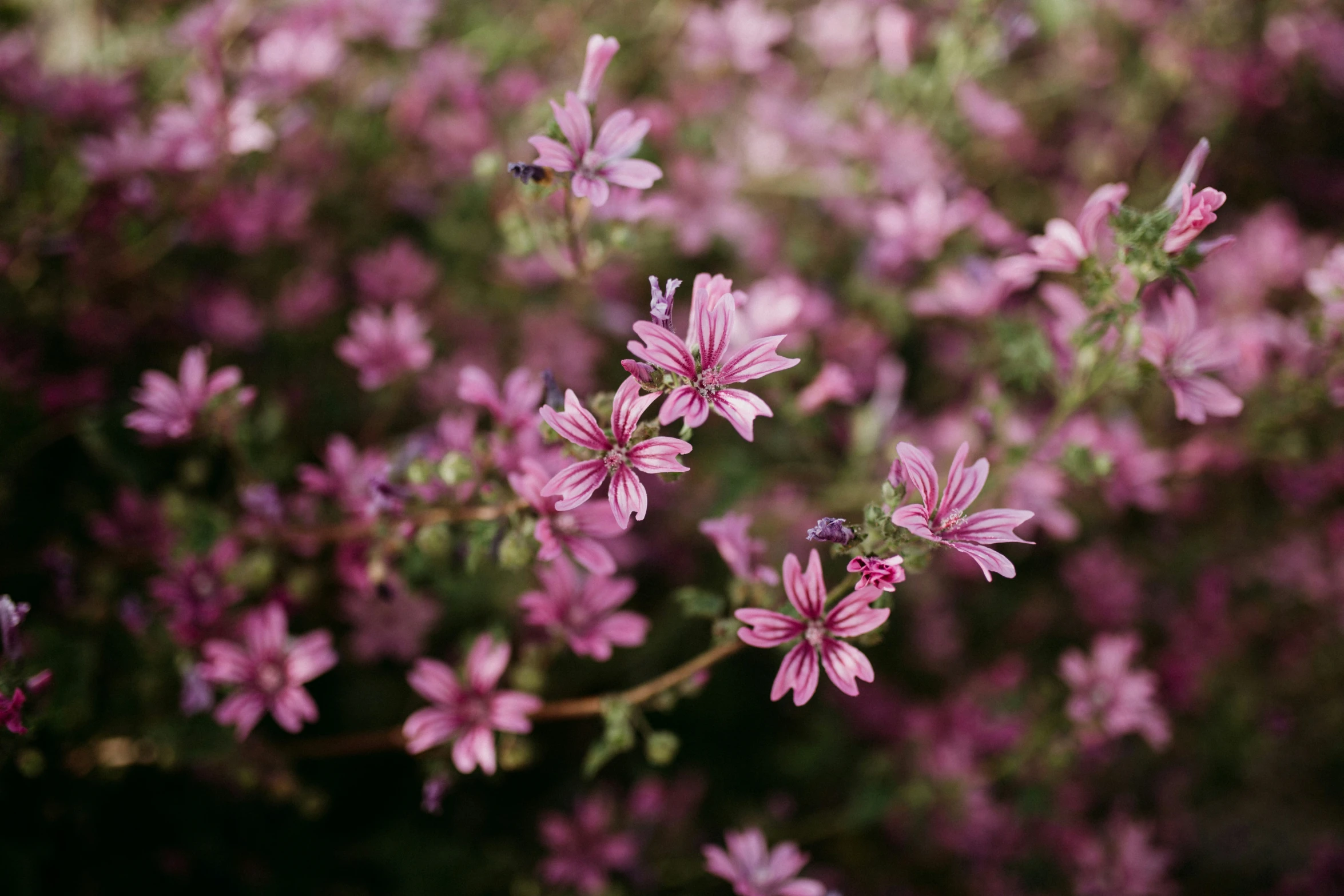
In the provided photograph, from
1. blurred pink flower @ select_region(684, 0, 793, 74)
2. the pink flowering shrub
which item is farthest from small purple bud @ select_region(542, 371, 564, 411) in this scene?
blurred pink flower @ select_region(684, 0, 793, 74)

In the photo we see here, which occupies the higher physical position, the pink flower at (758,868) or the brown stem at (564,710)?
the brown stem at (564,710)

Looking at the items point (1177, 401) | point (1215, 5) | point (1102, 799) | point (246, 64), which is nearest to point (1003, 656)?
point (1102, 799)

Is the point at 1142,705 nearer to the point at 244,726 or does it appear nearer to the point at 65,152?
the point at 244,726

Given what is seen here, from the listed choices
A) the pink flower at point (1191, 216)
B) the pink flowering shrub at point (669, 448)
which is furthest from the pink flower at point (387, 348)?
the pink flower at point (1191, 216)

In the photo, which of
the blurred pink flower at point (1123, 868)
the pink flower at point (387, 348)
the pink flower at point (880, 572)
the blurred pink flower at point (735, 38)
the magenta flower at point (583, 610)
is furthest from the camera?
the blurred pink flower at point (735, 38)

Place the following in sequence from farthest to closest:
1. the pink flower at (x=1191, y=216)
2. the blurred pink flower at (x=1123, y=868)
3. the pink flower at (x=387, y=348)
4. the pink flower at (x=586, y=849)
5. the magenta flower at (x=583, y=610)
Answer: the blurred pink flower at (x=1123, y=868)
the pink flower at (x=586, y=849)
the pink flower at (x=387, y=348)
the magenta flower at (x=583, y=610)
the pink flower at (x=1191, y=216)

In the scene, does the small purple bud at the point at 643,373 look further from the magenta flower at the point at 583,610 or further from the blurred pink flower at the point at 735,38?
the blurred pink flower at the point at 735,38

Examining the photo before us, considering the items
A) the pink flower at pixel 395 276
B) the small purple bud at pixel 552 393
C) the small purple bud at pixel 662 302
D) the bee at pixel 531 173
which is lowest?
the small purple bud at pixel 662 302
